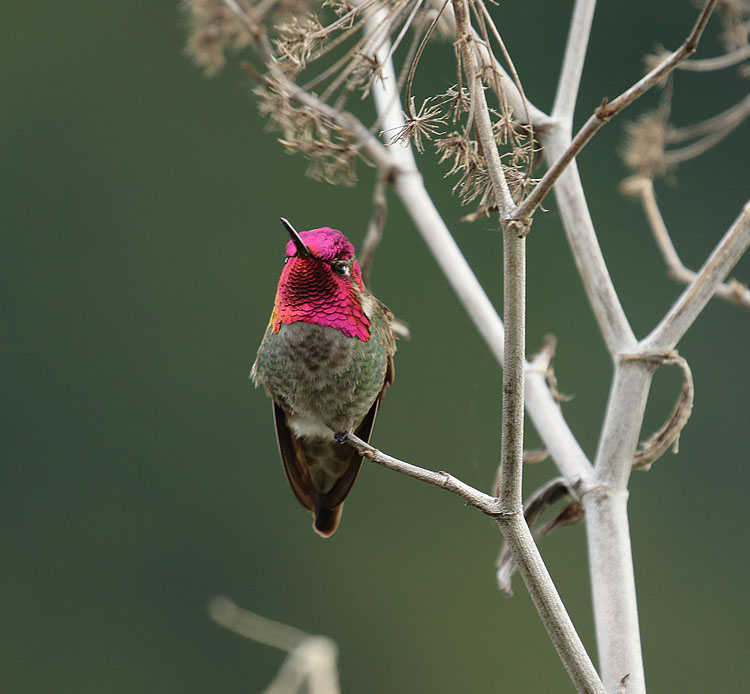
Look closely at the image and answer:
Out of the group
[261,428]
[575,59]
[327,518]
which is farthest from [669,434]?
[261,428]

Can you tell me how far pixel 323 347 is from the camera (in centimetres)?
207

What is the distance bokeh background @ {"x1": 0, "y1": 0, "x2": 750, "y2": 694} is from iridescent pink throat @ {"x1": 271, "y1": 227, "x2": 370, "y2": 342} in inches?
181

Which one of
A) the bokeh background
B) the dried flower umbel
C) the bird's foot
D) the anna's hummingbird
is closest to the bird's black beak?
the anna's hummingbird

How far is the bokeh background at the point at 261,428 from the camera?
6.82 metres

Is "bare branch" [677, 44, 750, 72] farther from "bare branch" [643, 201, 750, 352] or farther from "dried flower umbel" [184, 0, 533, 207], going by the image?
"bare branch" [643, 201, 750, 352]

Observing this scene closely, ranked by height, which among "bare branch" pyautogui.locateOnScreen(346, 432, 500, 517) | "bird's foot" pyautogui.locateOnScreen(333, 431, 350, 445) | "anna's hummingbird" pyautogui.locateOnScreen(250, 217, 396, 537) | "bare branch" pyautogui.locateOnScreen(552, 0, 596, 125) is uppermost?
"bare branch" pyautogui.locateOnScreen(552, 0, 596, 125)

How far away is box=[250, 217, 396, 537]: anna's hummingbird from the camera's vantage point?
6.54 feet

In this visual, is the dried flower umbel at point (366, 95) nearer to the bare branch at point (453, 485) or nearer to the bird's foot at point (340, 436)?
the bare branch at point (453, 485)

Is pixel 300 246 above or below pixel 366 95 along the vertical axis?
below

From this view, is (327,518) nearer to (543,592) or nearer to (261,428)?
(543,592)

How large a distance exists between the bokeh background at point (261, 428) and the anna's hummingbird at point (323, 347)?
14.6 ft

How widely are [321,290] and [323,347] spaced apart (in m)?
0.13

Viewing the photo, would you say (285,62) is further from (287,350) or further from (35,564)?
(35,564)

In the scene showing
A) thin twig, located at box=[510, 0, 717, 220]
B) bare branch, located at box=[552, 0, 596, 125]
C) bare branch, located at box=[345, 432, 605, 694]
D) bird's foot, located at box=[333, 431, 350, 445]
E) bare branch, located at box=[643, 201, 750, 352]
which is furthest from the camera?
bird's foot, located at box=[333, 431, 350, 445]
